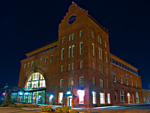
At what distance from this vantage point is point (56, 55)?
141ft

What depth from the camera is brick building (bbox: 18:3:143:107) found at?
3189cm

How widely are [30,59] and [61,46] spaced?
743 inches

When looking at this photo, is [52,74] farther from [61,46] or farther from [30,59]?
[30,59]

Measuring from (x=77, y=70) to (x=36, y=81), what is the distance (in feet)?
69.0

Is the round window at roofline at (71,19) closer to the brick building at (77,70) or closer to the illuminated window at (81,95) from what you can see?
the brick building at (77,70)

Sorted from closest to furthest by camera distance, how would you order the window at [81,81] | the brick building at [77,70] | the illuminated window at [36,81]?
the window at [81,81] < the brick building at [77,70] < the illuminated window at [36,81]

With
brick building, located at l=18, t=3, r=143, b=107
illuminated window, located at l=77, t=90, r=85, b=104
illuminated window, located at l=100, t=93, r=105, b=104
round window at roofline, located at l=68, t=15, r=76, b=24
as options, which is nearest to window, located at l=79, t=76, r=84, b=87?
brick building, located at l=18, t=3, r=143, b=107

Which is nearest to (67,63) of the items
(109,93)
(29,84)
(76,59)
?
(76,59)

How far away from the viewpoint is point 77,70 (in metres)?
33.3

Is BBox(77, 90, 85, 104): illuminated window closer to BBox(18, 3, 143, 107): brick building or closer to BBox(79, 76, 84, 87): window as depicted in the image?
BBox(18, 3, 143, 107): brick building

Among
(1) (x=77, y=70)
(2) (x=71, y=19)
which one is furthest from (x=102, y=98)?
(2) (x=71, y=19)

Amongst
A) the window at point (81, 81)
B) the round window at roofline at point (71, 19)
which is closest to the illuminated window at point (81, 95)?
the window at point (81, 81)

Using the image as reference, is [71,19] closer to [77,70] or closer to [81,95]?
[77,70]

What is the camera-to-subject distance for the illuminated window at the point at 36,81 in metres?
46.3
